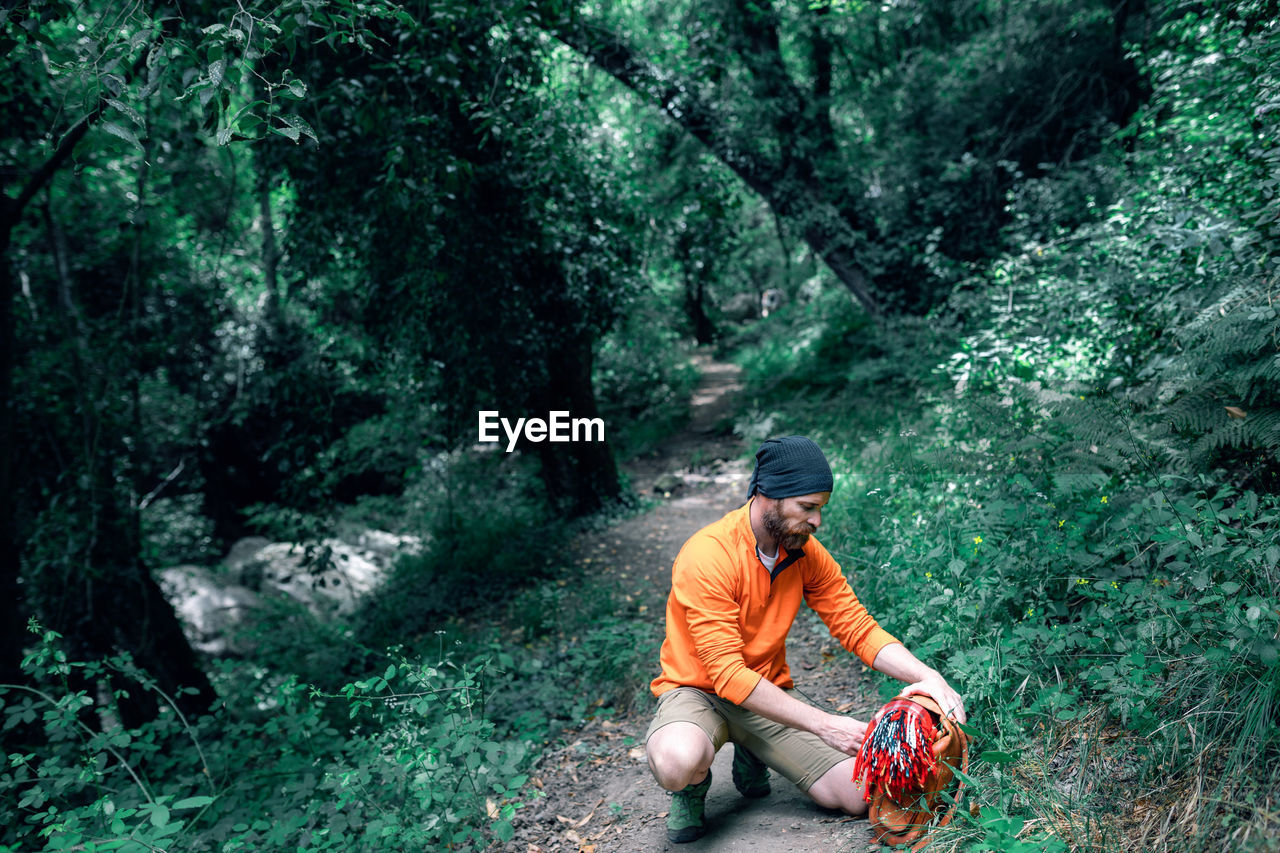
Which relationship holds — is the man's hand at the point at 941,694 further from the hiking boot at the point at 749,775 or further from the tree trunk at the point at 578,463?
the tree trunk at the point at 578,463

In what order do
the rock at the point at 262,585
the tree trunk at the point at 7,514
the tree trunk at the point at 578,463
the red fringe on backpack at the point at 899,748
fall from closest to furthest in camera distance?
the red fringe on backpack at the point at 899,748 < the tree trunk at the point at 7,514 < the tree trunk at the point at 578,463 < the rock at the point at 262,585

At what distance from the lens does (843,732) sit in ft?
8.43

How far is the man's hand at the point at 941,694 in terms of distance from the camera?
8.42 feet

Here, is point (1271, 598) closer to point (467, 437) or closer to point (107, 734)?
point (107, 734)

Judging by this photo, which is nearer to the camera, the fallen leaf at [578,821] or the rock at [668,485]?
the fallen leaf at [578,821]

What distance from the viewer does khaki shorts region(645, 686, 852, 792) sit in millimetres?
2854

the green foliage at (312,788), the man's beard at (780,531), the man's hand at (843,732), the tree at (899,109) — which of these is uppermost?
the tree at (899,109)

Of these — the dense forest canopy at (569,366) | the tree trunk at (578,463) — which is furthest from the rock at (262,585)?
the tree trunk at (578,463)

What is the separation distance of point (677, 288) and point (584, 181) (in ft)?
40.7

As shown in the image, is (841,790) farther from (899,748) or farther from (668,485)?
(668,485)

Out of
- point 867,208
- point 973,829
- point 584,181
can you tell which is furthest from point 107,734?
point 867,208

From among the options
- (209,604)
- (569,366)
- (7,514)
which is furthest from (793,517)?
(209,604)

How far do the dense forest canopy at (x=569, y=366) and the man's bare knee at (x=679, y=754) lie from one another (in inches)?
31.3

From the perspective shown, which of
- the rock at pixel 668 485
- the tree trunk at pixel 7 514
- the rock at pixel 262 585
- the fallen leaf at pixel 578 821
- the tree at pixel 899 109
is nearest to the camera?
the fallen leaf at pixel 578 821
